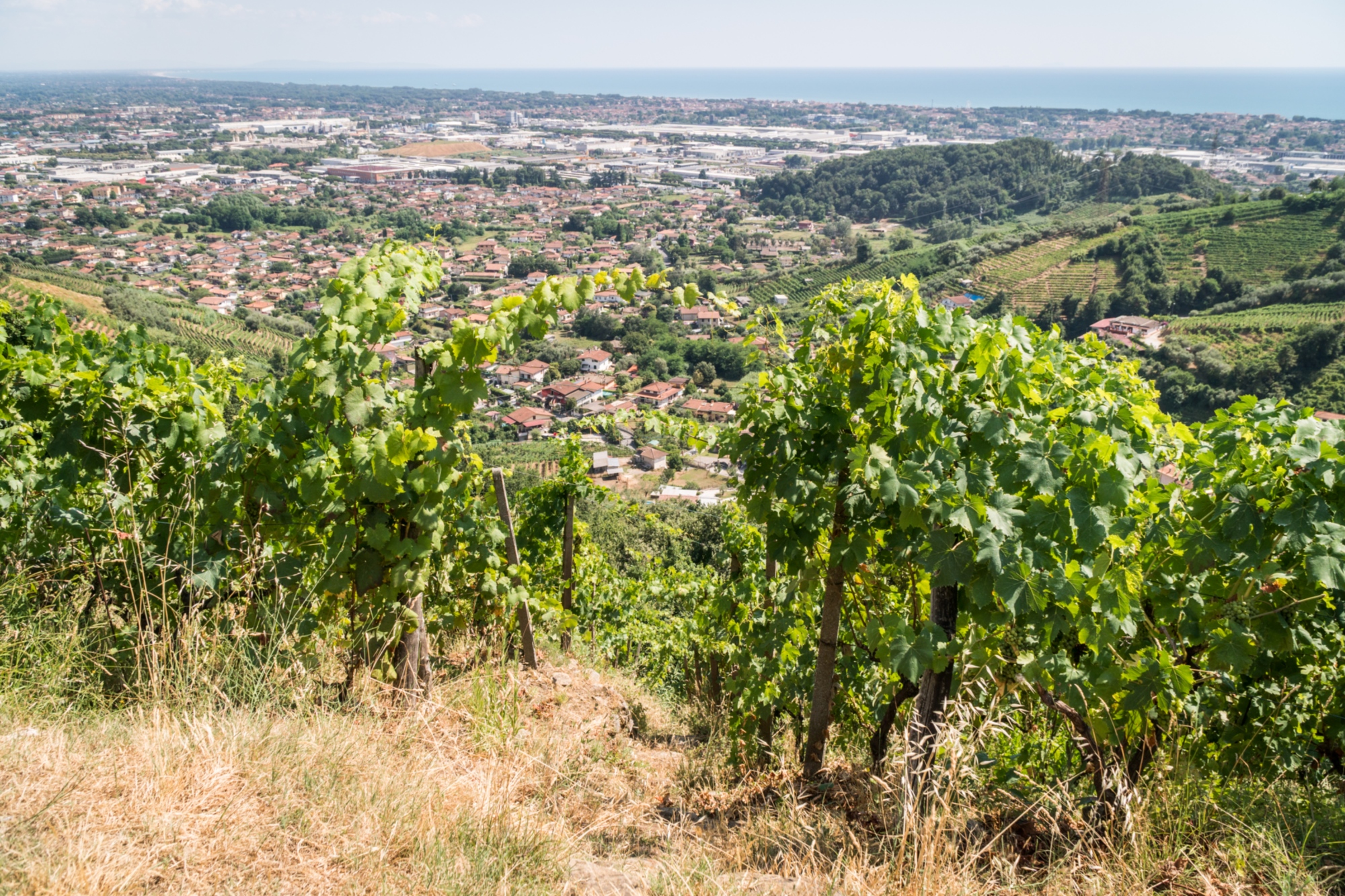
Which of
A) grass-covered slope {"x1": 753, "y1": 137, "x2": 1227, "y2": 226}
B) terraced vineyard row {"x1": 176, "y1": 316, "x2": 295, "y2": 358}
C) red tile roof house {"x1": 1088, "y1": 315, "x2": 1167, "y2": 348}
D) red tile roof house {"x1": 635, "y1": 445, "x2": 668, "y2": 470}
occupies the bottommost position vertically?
red tile roof house {"x1": 635, "y1": 445, "x2": 668, "y2": 470}

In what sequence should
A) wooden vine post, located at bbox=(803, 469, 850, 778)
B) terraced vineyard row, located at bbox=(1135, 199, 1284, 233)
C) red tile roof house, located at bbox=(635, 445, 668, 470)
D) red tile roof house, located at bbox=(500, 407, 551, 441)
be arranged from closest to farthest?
1. wooden vine post, located at bbox=(803, 469, 850, 778)
2. red tile roof house, located at bbox=(500, 407, 551, 441)
3. red tile roof house, located at bbox=(635, 445, 668, 470)
4. terraced vineyard row, located at bbox=(1135, 199, 1284, 233)

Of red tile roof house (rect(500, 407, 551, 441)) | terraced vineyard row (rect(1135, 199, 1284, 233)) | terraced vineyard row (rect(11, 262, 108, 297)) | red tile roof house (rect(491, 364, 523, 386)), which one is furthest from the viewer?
terraced vineyard row (rect(1135, 199, 1284, 233))

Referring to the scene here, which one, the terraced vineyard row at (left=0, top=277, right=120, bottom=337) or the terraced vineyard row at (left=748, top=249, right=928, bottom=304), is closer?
the terraced vineyard row at (left=0, top=277, right=120, bottom=337)

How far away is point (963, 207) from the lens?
62625 millimetres

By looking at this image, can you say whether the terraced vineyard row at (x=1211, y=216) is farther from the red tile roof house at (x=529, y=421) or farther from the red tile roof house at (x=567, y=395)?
the red tile roof house at (x=529, y=421)

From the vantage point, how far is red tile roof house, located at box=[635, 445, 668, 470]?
25.7m

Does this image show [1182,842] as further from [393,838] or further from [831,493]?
[393,838]

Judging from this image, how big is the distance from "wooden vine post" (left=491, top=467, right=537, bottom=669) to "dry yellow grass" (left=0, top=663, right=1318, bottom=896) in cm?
124

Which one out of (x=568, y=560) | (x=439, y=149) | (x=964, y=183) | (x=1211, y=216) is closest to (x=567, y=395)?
(x=568, y=560)

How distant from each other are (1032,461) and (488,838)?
1529 millimetres

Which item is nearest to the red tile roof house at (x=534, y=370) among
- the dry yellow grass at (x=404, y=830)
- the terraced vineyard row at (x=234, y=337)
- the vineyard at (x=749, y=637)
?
the terraced vineyard row at (x=234, y=337)

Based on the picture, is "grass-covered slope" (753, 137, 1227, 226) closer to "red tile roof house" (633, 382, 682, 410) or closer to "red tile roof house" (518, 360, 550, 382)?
"red tile roof house" (518, 360, 550, 382)

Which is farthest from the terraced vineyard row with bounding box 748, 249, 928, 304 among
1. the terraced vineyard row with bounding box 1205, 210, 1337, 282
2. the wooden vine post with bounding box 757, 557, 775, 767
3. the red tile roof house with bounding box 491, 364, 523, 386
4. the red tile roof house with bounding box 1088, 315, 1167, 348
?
the wooden vine post with bounding box 757, 557, 775, 767

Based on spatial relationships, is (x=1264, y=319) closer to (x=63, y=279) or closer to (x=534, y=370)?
(x=534, y=370)
